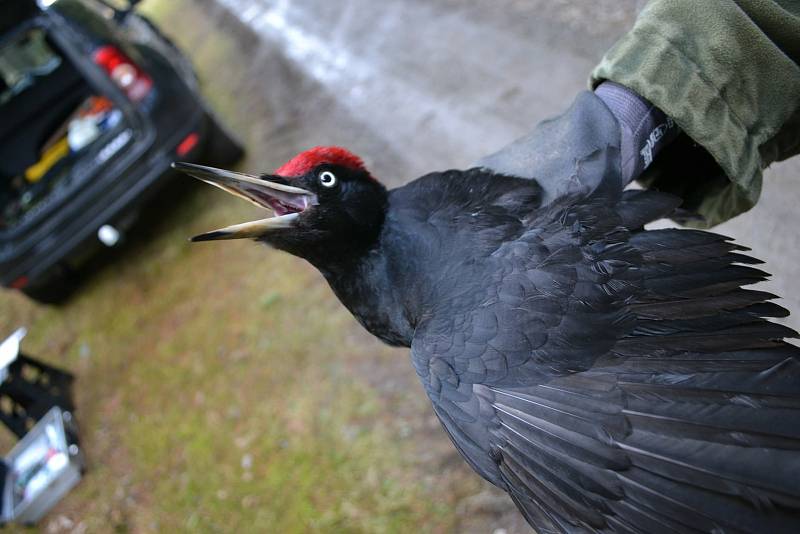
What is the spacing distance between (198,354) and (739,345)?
178 inches

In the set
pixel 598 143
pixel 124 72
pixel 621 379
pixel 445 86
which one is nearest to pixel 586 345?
pixel 621 379

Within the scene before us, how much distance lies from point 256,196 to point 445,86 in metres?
4.28

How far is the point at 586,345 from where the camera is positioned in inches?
74.3

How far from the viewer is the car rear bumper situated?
5.89m

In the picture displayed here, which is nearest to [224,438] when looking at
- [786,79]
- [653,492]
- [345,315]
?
[345,315]

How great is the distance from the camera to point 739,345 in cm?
178

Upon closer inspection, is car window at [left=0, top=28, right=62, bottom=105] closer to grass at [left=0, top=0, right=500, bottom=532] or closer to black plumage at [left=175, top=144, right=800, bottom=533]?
grass at [left=0, top=0, right=500, bottom=532]

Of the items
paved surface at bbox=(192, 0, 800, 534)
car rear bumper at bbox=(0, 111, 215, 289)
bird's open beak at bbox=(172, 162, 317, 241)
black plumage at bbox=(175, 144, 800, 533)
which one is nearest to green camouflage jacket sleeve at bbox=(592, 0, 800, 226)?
black plumage at bbox=(175, 144, 800, 533)

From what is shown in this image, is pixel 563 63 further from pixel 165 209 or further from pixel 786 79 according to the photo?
pixel 165 209

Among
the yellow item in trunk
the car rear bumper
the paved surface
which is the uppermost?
the yellow item in trunk

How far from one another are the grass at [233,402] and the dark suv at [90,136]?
0.74 m

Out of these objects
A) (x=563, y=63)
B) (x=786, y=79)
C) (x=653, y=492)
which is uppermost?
(x=786, y=79)

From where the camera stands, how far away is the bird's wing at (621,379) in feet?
5.20

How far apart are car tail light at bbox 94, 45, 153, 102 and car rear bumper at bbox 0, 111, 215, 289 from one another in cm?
50
